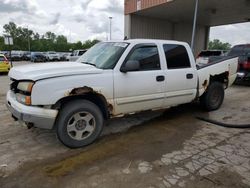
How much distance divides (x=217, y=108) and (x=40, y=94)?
16.1 feet

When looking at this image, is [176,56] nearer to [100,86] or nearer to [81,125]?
[100,86]

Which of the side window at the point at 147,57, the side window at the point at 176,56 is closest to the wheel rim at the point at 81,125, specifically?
the side window at the point at 147,57

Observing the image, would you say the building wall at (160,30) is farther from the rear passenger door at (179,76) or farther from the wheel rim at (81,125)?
the wheel rim at (81,125)

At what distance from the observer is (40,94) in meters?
3.46

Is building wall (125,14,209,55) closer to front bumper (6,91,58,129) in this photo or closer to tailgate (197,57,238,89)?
tailgate (197,57,238,89)

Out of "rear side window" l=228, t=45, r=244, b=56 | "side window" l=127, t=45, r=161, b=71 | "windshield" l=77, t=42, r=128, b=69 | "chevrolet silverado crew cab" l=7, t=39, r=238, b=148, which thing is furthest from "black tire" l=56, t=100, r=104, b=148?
"rear side window" l=228, t=45, r=244, b=56

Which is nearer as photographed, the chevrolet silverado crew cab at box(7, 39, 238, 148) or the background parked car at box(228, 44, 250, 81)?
the chevrolet silverado crew cab at box(7, 39, 238, 148)

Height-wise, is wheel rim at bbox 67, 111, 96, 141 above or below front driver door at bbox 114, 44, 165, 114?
below

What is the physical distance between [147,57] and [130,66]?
27.2 inches

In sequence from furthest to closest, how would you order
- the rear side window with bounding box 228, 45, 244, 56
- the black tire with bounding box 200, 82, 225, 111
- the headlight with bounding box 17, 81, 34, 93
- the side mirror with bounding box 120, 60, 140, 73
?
the rear side window with bounding box 228, 45, 244, 56 → the black tire with bounding box 200, 82, 225, 111 → the side mirror with bounding box 120, 60, 140, 73 → the headlight with bounding box 17, 81, 34, 93

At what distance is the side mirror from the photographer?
4.10 metres

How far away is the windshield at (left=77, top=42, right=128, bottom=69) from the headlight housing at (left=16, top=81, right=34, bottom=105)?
4.21 ft

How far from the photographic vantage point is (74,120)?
387 cm

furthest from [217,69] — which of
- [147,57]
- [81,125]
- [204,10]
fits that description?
[204,10]
